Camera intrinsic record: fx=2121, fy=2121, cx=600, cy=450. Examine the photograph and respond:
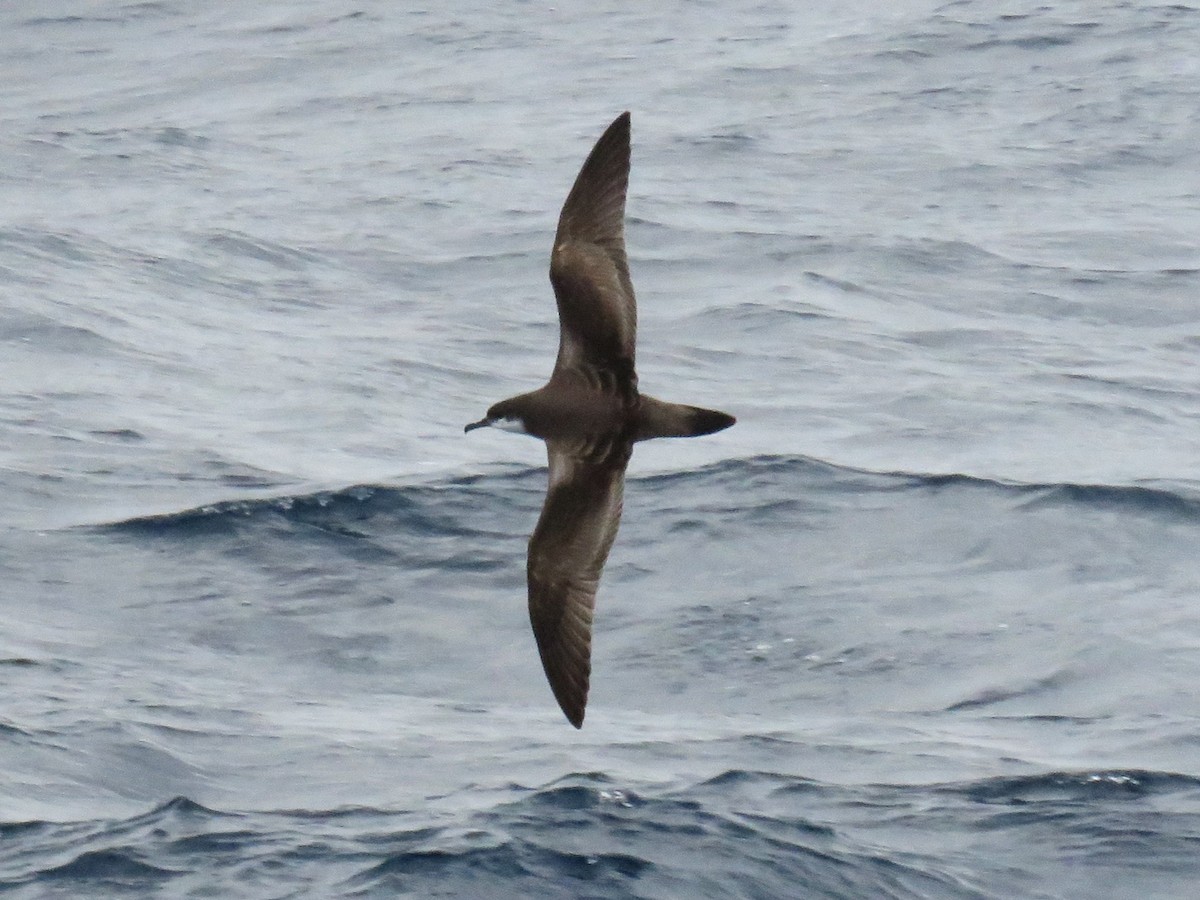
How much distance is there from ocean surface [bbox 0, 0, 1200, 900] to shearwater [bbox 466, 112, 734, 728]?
764mm

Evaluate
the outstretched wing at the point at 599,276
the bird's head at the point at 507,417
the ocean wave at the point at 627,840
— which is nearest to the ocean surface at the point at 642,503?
the ocean wave at the point at 627,840

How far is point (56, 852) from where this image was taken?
24.4 ft

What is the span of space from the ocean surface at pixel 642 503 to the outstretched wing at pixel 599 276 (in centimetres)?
168

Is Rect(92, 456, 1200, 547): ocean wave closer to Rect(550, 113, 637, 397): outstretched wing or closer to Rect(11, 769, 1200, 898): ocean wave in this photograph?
Rect(11, 769, 1200, 898): ocean wave

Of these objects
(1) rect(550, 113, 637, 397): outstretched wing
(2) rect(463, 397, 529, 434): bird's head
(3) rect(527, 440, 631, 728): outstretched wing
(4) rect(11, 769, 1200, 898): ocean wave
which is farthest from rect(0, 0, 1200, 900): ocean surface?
(1) rect(550, 113, 637, 397): outstretched wing

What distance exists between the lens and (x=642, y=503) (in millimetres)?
11703

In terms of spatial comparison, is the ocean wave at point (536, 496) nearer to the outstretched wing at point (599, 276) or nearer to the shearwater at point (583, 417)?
the shearwater at point (583, 417)

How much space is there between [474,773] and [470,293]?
8.05 m

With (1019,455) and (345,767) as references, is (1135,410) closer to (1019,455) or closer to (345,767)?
(1019,455)

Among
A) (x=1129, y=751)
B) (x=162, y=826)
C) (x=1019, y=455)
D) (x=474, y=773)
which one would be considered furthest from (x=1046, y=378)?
(x=162, y=826)

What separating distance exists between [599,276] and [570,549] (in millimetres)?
982

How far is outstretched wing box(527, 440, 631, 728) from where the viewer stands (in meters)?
7.54

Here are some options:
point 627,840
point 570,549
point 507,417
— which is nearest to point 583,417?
point 507,417

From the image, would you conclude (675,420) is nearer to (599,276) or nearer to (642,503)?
(599,276)
